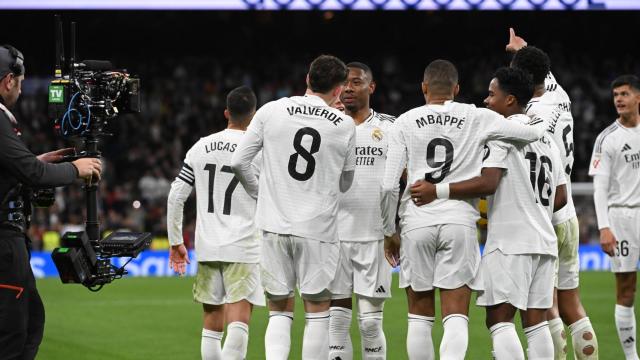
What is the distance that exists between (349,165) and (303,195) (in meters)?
0.44

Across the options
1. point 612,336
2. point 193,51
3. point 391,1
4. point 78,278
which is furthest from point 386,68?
point 78,278

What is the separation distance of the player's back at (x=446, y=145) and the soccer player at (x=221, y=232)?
5.52 feet

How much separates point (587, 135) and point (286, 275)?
21.0 metres

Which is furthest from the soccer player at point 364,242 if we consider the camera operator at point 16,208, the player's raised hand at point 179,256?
the camera operator at point 16,208

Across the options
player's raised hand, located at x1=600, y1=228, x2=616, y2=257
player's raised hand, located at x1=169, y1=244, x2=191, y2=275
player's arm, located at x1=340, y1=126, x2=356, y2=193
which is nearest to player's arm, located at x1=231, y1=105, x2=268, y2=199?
player's arm, located at x1=340, y1=126, x2=356, y2=193

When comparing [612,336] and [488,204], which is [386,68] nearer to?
[612,336]

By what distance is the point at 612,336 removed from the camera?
10.8 m

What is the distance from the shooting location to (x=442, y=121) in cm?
667

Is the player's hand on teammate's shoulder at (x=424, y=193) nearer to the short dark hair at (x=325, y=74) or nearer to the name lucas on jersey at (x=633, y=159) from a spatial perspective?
the short dark hair at (x=325, y=74)

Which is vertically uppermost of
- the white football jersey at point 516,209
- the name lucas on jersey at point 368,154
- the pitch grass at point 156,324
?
the name lucas on jersey at point 368,154

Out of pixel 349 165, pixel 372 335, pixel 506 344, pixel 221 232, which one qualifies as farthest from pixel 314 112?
pixel 506 344

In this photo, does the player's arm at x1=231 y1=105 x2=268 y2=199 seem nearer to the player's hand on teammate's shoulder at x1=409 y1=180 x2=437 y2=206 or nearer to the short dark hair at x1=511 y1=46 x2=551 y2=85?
the player's hand on teammate's shoulder at x1=409 y1=180 x2=437 y2=206

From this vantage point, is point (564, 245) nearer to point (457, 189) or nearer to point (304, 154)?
point (457, 189)

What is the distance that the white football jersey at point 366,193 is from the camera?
7.65m
